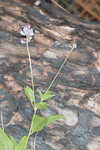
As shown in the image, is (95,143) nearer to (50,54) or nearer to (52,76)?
(52,76)

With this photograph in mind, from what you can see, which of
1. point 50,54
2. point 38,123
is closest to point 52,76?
point 50,54

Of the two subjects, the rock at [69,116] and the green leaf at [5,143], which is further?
the rock at [69,116]

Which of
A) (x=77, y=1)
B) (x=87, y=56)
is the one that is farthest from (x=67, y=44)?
(x=77, y=1)

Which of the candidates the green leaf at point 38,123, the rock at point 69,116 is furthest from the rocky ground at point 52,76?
the green leaf at point 38,123

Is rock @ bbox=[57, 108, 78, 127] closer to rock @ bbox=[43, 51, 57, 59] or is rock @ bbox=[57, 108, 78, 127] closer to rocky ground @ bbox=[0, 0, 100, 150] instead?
rocky ground @ bbox=[0, 0, 100, 150]

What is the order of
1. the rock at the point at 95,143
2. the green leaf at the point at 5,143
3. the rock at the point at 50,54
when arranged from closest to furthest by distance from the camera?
the green leaf at the point at 5,143 < the rock at the point at 95,143 < the rock at the point at 50,54

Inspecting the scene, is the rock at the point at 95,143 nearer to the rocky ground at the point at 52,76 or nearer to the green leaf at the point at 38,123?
the rocky ground at the point at 52,76

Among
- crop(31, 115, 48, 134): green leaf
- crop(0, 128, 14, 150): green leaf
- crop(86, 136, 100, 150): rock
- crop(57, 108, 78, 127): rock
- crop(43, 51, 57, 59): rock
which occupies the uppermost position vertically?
crop(43, 51, 57, 59): rock

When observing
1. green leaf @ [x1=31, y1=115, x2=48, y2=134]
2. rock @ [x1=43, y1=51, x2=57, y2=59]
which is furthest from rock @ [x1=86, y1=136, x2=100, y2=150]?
rock @ [x1=43, y1=51, x2=57, y2=59]
